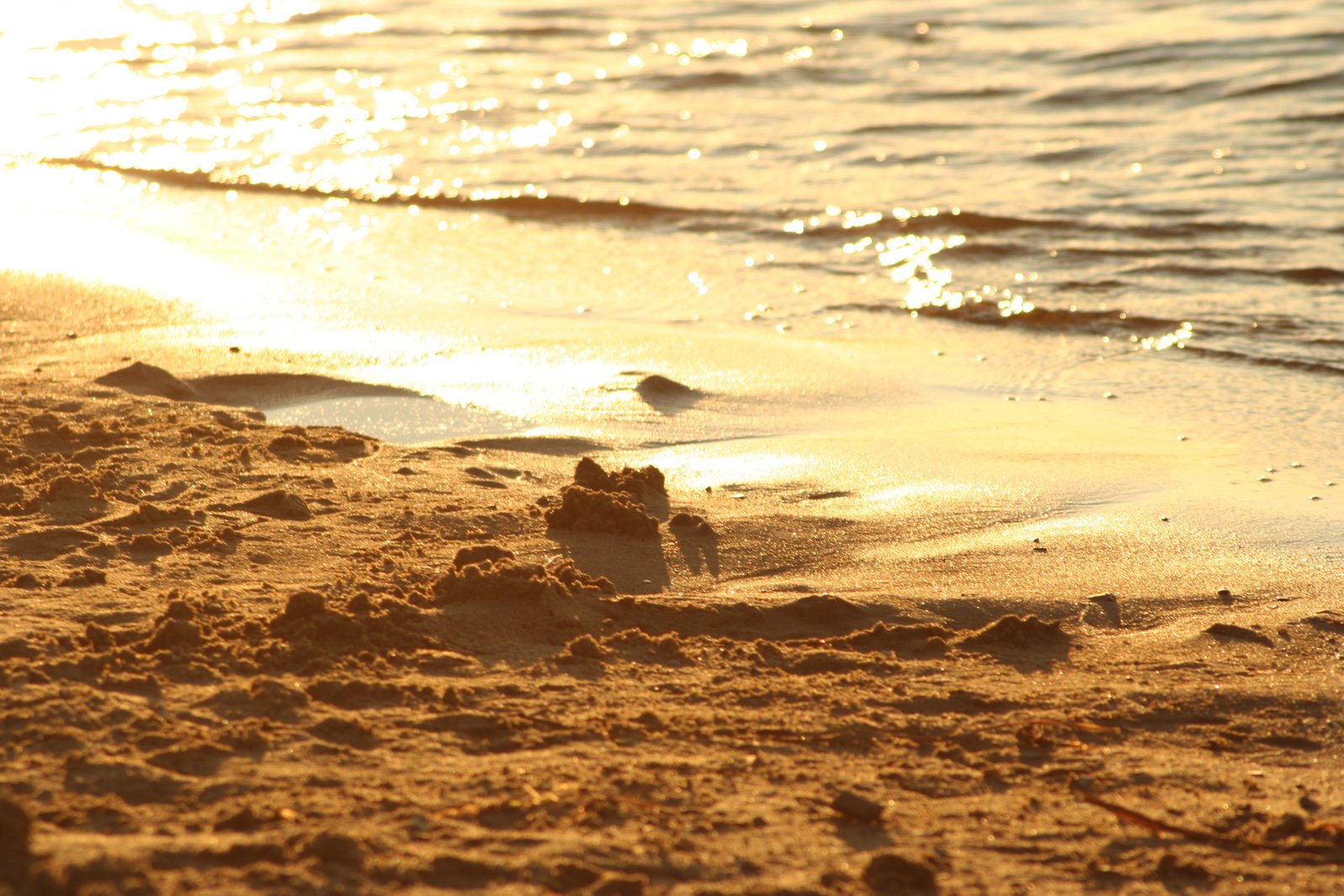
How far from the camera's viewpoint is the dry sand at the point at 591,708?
7.50ft

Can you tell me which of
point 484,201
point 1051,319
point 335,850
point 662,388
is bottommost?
point 335,850

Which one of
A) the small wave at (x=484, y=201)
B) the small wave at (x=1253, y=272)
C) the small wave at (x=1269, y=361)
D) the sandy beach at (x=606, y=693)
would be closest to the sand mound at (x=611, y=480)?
the sandy beach at (x=606, y=693)

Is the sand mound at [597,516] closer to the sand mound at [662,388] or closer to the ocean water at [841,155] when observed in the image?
the sand mound at [662,388]

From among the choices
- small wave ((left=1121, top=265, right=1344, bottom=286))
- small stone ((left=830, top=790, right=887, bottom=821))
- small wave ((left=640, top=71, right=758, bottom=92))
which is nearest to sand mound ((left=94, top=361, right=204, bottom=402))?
small stone ((left=830, top=790, right=887, bottom=821))

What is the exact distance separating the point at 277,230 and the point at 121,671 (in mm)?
5518

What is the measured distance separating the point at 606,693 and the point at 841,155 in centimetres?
727

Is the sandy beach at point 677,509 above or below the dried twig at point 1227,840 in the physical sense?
above

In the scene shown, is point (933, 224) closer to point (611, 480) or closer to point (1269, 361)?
point (1269, 361)

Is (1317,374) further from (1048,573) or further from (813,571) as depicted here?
(813,571)

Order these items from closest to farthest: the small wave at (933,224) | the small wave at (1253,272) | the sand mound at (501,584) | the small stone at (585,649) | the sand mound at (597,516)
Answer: the small stone at (585,649)
the sand mound at (501,584)
the sand mound at (597,516)
the small wave at (1253,272)
the small wave at (933,224)

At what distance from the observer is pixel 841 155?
965 cm

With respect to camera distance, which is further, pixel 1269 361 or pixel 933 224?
pixel 933 224

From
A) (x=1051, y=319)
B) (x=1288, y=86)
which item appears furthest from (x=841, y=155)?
(x=1288, y=86)

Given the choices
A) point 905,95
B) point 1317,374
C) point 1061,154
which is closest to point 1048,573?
point 1317,374
